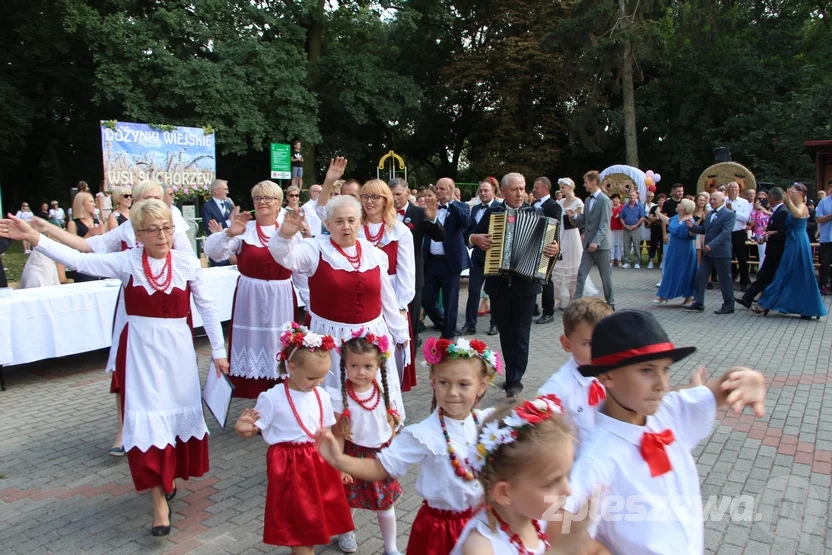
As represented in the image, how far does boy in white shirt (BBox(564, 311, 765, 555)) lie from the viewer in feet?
6.72

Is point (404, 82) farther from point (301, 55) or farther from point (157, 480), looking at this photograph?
point (157, 480)

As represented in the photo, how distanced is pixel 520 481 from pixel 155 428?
2624 millimetres

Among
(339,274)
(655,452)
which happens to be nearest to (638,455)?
(655,452)

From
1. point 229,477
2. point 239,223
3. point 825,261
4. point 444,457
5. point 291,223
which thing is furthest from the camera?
point 825,261

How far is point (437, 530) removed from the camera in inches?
105

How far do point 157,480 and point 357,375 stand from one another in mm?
1357

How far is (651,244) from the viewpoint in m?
17.6

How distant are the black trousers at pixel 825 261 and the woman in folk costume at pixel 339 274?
11.0 metres

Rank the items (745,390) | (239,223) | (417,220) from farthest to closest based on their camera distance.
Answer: (417,220), (239,223), (745,390)

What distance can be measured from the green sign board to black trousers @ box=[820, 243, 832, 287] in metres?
13.9

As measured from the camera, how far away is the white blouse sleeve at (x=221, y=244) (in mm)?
5148

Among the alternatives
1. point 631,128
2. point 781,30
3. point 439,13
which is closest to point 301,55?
A: point 439,13

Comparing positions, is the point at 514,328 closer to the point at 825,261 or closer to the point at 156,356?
the point at 156,356

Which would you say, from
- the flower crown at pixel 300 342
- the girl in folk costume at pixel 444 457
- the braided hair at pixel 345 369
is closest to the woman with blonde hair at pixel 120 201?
the flower crown at pixel 300 342
